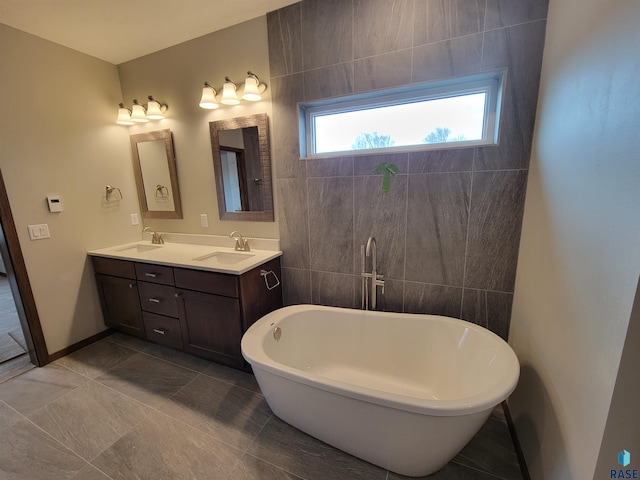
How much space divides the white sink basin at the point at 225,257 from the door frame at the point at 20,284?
130 cm

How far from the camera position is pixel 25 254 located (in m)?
2.03

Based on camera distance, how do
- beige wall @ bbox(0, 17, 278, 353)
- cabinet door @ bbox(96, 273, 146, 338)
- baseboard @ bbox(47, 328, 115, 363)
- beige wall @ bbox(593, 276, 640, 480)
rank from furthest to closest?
cabinet door @ bbox(96, 273, 146, 338) < baseboard @ bbox(47, 328, 115, 363) < beige wall @ bbox(0, 17, 278, 353) < beige wall @ bbox(593, 276, 640, 480)

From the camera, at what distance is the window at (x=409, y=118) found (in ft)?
5.24

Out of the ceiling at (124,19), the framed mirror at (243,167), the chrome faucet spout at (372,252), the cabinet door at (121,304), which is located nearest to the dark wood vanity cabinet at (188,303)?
the cabinet door at (121,304)

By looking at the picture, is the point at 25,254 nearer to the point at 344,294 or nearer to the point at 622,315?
the point at 344,294

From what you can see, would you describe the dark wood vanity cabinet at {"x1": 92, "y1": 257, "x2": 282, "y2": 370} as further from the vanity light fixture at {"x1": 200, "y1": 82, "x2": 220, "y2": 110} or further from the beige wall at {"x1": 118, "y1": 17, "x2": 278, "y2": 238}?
the vanity light fixture at {"x1": 200, "y1": 82, "x2": 220, "y2": 110}

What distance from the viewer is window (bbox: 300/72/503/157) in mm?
1599

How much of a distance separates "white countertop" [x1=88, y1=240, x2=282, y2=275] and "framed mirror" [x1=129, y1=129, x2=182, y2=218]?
36cm

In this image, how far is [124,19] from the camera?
1.91 meters

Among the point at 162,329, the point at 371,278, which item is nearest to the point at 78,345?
the point at 162,329

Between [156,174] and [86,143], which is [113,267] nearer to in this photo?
[156,174]

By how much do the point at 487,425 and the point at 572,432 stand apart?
2.49ft

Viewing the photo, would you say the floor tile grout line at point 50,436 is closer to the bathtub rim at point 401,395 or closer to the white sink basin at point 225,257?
the bathtub rim at point 401,395

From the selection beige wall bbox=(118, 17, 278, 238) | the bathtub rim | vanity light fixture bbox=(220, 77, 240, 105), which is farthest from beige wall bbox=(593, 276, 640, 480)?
vanity light fixture bbox=(220, 77, 240, 105)
